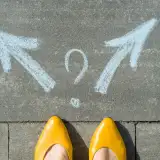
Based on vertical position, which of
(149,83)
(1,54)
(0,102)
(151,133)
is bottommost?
(151,133)

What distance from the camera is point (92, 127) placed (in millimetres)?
2154

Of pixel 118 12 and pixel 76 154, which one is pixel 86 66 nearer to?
pixel 118 12

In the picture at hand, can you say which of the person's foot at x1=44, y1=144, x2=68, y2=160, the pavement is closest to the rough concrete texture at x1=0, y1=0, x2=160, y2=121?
the pavement

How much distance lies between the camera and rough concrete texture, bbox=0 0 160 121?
81.8 inches

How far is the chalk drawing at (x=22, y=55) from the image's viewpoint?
211 cm

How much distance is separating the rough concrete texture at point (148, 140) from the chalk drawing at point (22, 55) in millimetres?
637

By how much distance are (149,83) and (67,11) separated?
0.67 meters

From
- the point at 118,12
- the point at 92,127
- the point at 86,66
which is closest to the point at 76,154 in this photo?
the point at 92,127

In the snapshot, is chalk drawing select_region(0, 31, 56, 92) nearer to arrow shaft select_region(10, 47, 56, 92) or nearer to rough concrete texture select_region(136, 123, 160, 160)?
arrow shaft select_region(10, 47, 56, 92)

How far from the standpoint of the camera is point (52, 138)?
2.14 meters

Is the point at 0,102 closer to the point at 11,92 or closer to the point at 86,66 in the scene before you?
the point at 11,92

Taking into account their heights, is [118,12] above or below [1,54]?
above

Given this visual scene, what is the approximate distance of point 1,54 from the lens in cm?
212

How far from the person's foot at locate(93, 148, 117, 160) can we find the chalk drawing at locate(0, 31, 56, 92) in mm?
504
